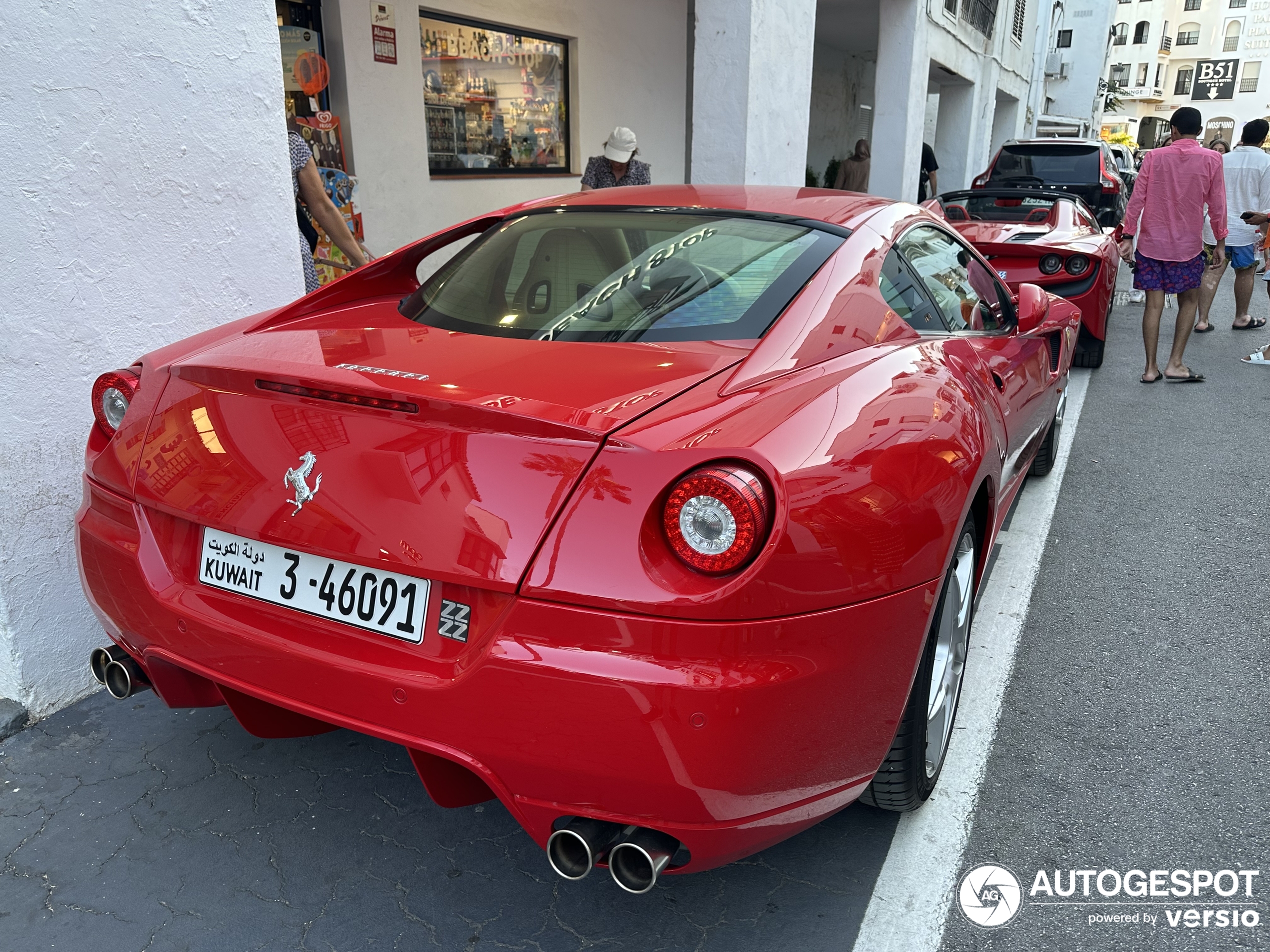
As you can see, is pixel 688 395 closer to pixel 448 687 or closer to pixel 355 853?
pixel 448 687

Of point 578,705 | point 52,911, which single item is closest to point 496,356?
point 578,705

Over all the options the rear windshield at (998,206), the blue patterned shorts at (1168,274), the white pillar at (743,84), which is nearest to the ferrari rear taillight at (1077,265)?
the blue patterned shorts at (1168,274)

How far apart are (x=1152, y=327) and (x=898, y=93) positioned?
5.78 m

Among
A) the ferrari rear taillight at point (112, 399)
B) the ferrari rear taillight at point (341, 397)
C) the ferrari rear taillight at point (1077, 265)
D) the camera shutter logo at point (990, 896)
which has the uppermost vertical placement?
the ferrari rear taillight at point (341, 397)

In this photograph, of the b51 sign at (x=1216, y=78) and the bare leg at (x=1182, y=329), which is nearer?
the bare leg at (x=1182, y=329)

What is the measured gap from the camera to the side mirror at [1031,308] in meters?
3.39

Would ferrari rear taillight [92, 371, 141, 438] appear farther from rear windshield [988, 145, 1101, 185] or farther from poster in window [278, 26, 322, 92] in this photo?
rear windshield [988, 145, 1101, 185]

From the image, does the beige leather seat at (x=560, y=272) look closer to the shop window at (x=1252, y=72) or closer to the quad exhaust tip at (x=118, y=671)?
the quad exhaust tip at (x=118, y=671)

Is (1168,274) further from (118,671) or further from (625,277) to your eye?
(118,671)

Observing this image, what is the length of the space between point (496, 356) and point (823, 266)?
86cm

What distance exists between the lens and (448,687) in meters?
1.67

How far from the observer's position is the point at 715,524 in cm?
159

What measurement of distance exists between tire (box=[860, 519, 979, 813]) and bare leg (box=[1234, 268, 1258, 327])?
7.86m

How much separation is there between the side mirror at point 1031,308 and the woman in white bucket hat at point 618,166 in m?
3.76
